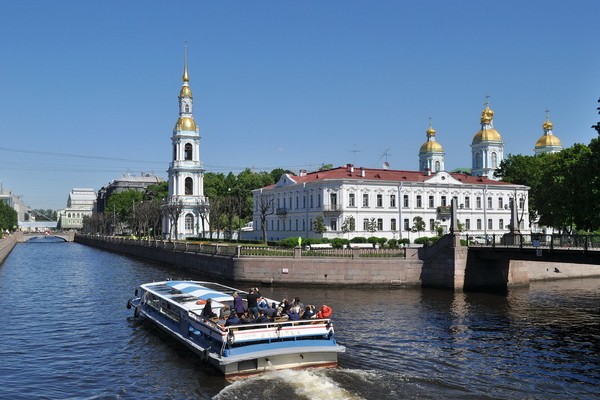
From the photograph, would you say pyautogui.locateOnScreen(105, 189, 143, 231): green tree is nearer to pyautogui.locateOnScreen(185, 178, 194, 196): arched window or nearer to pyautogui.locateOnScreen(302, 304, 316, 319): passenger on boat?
pyautogui.locateOnScreen(185, 178, 194, 196): arched window

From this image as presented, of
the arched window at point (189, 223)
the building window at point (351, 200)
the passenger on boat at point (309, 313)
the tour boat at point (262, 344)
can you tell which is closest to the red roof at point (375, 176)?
the building window at point (351, 200)

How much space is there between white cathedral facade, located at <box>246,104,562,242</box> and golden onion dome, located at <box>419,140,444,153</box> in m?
31.9

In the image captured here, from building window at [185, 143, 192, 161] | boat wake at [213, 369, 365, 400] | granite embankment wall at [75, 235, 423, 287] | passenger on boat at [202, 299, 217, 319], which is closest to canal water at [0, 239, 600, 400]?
boat wake at [213, 369, 365, 400]

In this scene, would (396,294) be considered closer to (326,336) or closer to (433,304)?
(433,304)

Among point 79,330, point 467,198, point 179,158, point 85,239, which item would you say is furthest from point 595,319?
point 85,239

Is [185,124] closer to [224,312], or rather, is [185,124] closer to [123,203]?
[123,203]

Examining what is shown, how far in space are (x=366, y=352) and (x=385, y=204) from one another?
187 ft

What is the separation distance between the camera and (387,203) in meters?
80.9

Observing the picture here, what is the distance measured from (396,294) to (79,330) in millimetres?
21699

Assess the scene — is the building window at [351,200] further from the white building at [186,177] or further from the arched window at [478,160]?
the arched window at [478,160]

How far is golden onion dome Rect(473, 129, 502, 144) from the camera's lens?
4754 inches

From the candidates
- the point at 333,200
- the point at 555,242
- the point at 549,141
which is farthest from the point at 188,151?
the point at 555,242

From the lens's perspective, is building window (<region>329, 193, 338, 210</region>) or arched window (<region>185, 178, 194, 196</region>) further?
arched window (<region>185, 178, 194, 196</region>)

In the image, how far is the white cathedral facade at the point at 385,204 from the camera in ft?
258
